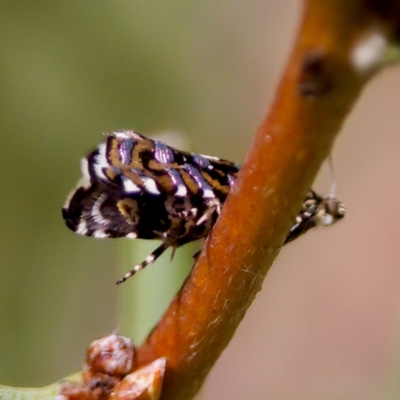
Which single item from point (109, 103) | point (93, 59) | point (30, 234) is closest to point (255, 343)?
point (30, 234)

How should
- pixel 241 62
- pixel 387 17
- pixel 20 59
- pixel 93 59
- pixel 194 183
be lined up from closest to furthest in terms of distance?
1. pixel 387 17
2. pixel 194 183
3. pixel 20 59
4. pixel 93 59
5. pixel 241 62

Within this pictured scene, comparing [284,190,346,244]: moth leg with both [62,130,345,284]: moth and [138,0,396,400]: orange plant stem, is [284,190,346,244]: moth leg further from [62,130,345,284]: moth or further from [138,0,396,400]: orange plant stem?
[138,0,396,400]: orange plant stem

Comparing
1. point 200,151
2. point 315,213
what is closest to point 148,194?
point 315,213

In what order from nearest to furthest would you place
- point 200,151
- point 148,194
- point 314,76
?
1. point 314,76
2. point 148,194
3. point 200,151

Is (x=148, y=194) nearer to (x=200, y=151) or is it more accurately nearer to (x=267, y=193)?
(x=267, y=193)

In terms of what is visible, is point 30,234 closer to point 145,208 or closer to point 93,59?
point 93,59
